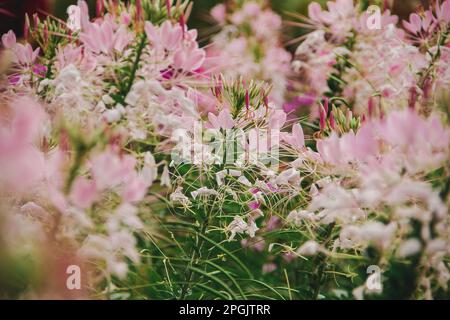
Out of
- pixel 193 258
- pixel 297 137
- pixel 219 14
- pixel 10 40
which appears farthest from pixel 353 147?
pixel 219 14

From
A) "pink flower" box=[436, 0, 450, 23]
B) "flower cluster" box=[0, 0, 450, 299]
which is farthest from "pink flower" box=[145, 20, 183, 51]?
"pink flower" box=[436, 0, 450, 23]

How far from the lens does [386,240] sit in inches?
25.7

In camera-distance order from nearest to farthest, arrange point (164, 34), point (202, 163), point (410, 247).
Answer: point (410, 247) → point (164, 34) → point (202, 163)

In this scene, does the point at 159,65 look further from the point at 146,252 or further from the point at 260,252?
the point at 260,252

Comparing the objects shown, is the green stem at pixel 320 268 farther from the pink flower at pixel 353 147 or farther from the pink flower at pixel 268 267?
the pink flower at pixel 268 267

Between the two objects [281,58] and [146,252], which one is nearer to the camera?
[146,252]

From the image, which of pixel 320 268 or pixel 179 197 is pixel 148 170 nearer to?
pixel 179 197

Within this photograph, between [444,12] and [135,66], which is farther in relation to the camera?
[444,12]

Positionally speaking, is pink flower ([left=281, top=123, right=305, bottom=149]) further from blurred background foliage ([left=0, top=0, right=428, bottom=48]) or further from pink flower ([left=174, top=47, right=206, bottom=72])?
blurred background foliage ([left=0, top=0, right=428, bottom=48])

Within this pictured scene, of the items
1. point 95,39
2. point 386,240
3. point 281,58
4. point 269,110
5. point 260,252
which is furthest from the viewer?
point 281,58

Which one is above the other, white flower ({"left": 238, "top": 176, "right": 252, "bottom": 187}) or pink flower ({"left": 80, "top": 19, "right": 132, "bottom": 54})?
pink flower ({"left": 80, "top": 19, "right": 132, "bottom": 54})

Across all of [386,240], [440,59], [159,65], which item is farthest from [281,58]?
[386,240]

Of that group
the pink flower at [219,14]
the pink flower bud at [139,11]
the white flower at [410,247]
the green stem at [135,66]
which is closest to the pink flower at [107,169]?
the green stem at [135,66]
